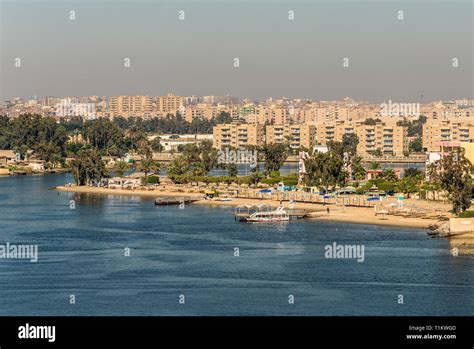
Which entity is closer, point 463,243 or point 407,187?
point 463,243

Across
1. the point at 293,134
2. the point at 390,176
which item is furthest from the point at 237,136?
the point at 390,176

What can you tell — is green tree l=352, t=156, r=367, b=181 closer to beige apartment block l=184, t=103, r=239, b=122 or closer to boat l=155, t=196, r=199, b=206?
boat l=155, t=196, r=199, b=206

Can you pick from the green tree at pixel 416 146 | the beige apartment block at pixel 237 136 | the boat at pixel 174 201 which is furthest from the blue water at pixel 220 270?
the green tree at pixel 416 146

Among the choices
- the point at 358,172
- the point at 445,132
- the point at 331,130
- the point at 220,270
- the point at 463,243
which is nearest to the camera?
the point at 220,270

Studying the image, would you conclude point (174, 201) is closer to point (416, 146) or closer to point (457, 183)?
point (457, 183)

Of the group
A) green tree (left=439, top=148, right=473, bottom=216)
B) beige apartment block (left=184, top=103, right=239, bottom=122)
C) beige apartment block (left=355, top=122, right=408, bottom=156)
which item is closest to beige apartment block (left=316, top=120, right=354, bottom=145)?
beige apartment block (left=355, top=122, right=408, bottom=156)

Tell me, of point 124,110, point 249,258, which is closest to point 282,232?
point 249,258
